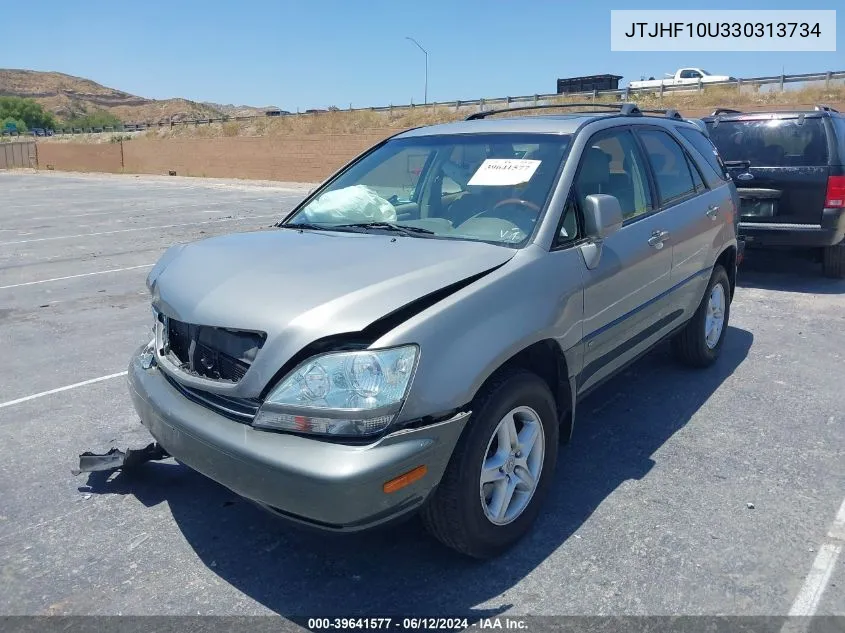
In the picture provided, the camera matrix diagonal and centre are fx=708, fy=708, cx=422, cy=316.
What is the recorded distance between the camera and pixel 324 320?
2514 millimetres

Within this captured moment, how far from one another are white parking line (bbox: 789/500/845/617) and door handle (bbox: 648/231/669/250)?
5.48ft

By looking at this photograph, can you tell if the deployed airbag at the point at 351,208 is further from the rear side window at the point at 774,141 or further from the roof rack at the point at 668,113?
the rear side window at the point at 774,141

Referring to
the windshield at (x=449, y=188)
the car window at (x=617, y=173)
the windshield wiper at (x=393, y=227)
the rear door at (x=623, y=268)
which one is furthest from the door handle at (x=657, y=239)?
the windshield wiper at (x=393, y=227)

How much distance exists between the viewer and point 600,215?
329 centimetres

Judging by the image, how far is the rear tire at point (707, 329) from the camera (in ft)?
16.7

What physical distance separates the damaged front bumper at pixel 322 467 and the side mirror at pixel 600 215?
4.14ft

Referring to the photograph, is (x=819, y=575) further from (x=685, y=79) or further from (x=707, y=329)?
(x=685, y=79)

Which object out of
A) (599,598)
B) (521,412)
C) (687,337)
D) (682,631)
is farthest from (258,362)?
(687,337)

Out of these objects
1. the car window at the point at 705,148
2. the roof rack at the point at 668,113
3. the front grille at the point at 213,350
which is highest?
the roof rack at the point at 668,113

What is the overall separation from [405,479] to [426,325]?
0.55 metres

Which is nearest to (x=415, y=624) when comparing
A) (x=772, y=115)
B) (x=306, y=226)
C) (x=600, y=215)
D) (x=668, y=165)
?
(x=600, y=215)

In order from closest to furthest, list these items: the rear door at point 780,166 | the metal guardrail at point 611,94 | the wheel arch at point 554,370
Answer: the wheel arch at point 554,370, the rear door at point 780,166, the metal guardrail at point 611,94

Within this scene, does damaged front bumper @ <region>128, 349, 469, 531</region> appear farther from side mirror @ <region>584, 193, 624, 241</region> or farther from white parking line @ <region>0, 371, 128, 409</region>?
white parking line @ <region>0, 371, 128, 409</region>

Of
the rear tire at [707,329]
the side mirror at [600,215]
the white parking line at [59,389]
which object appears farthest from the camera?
the rear tire at [707,329]
